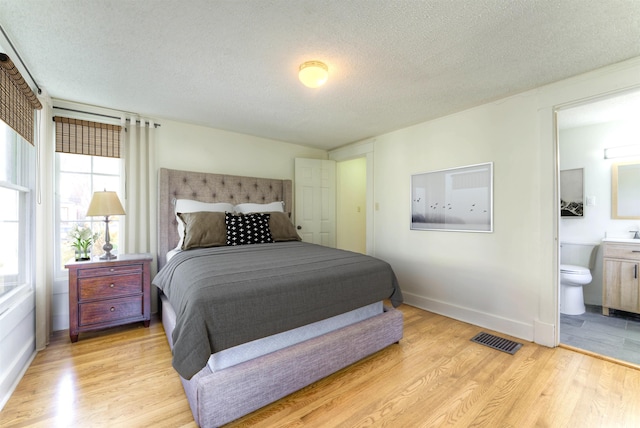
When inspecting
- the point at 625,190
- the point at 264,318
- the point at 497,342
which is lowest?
the point at 497,342

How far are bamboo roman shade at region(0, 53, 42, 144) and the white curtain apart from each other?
844 millimetres

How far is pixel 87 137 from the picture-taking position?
2.70 m

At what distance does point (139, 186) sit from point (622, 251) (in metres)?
5.24

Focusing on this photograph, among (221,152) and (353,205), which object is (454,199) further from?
(221,152)

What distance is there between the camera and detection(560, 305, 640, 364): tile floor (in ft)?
7.14

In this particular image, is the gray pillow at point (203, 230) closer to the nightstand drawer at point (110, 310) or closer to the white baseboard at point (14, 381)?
the nightstand drawer at point (110, 310)

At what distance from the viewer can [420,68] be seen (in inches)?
79.0

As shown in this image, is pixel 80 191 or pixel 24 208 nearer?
pixel 24 208

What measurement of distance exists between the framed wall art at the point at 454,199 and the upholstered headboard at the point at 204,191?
5.95 ft

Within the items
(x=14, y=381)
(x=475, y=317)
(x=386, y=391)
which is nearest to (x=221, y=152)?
(x=14, y=381)

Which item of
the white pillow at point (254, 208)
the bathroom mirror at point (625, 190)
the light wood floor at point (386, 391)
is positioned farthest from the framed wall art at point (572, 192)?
the white pillow at point (254, 208)

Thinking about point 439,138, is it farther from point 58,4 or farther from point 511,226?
point 58,4

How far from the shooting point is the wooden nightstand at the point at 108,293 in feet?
7.62

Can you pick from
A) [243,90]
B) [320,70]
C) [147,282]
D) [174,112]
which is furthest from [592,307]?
[174,112]
